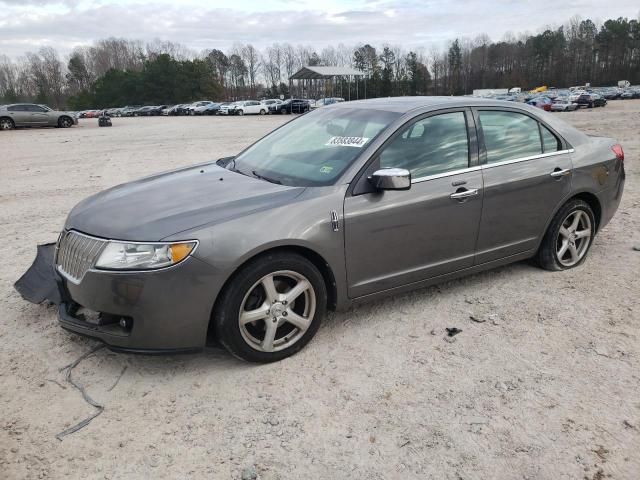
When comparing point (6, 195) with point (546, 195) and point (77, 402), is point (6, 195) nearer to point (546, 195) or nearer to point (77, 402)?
point (77, 402)

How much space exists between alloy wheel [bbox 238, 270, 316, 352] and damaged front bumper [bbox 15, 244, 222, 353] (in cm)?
27

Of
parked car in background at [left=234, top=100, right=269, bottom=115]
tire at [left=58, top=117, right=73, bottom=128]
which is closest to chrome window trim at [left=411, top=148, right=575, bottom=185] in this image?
tire at [left=58, top=117, right=73, bottom=128]

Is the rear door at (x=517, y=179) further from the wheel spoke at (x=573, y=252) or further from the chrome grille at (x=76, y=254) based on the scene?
the chrome grille at (x=76, y=254)

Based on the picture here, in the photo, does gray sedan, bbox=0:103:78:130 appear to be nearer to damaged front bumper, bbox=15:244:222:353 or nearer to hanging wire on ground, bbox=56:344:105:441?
hanging wire on ground, bbox=56:344:105:441

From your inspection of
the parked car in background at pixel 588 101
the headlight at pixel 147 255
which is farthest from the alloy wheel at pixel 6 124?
the parked car in background at pixel 588 101

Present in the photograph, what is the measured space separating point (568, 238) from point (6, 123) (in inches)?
1293

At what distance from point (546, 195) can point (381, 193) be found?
1.74 meters

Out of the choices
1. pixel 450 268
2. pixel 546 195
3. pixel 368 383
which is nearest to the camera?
pixel 368 383

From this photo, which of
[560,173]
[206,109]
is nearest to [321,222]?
[560,173]

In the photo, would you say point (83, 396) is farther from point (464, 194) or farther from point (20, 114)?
point (20, 114)

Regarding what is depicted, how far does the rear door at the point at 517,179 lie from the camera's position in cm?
412

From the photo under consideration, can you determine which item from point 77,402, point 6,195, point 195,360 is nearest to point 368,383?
point 195,360

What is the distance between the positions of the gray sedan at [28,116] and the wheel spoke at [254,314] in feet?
106

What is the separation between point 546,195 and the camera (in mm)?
4418
